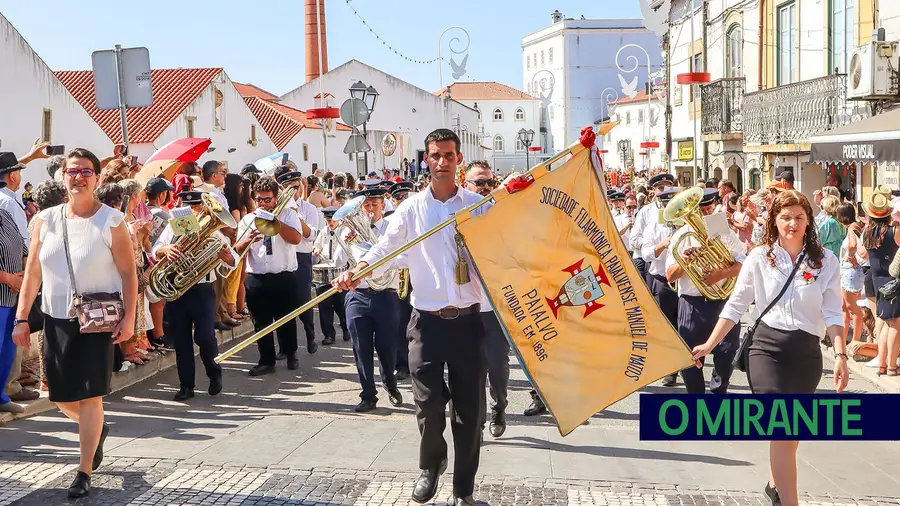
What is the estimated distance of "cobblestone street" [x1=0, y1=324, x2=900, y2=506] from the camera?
18.9ft

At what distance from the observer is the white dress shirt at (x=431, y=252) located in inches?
219

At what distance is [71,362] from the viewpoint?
579 cm

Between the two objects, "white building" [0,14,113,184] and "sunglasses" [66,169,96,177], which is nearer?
"sunglasses" [66,169,96,177]

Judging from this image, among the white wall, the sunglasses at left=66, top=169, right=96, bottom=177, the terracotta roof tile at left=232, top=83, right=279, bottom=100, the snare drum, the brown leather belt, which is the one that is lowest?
the snare drum

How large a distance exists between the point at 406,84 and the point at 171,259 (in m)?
61.5

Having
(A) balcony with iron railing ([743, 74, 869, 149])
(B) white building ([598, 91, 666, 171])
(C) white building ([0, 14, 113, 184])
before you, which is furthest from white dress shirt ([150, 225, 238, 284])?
(B) white building ([598, 91, 666, 171])

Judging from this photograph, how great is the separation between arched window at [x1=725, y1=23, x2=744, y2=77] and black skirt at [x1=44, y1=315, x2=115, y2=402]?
24.3 m

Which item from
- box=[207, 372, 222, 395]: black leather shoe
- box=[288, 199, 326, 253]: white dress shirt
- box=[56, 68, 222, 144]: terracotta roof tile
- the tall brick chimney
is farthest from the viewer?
the tall brick chimney

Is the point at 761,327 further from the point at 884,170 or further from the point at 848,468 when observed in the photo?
the point at 884,170

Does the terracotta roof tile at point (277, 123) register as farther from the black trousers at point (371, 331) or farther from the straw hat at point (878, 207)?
the black trousers at point (371, 331)

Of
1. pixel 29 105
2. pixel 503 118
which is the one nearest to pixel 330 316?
pixel 29 105

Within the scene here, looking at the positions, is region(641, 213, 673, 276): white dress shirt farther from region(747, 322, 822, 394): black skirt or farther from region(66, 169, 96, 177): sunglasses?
region(66, 169, 96, 177): sunglasses

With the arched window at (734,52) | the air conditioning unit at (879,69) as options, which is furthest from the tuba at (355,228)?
the arched window at (734,52)

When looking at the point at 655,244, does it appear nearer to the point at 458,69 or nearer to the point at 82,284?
the point at 82,284
